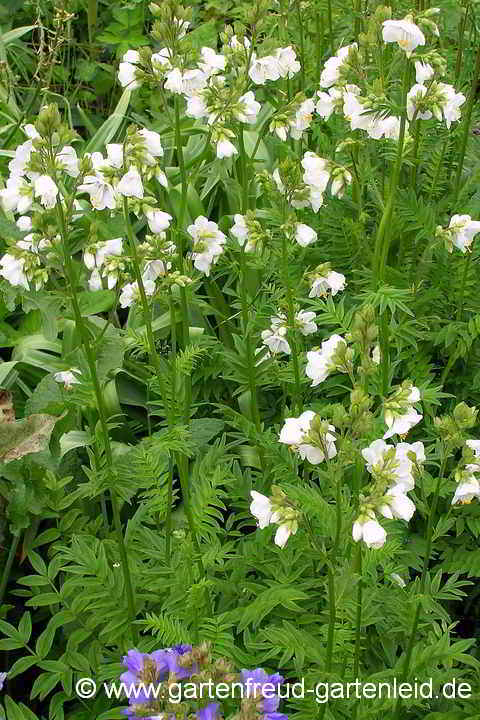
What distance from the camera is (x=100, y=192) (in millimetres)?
1897

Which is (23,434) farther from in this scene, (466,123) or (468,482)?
(466,123)

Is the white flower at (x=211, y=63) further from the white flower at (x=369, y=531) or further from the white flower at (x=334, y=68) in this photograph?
the white flower at (x=369, y=531)

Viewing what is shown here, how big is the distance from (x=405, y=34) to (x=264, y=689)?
1353mm

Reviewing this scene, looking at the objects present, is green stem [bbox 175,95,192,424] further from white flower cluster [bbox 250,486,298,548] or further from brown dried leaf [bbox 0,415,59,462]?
white flower cluster [bbox 250,486,298,548]

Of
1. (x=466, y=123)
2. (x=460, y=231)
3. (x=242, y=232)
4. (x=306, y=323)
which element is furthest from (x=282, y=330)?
(x=466, y=123)

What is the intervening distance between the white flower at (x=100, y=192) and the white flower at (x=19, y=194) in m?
0.11

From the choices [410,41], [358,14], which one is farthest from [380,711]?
[358,14]

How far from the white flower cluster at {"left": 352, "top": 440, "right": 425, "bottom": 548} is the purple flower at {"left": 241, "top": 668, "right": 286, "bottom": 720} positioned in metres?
0.28

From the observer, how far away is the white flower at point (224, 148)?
2.14m

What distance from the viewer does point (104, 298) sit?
9.64 feet

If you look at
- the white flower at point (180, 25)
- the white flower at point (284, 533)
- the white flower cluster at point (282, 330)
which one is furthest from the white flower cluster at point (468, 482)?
the white flower at point (180, 25)

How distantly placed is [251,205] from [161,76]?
3.10 feet

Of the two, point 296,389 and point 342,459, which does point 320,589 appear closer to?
point 296,389

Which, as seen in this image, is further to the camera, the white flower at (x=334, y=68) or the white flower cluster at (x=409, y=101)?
the white flower at (x=334, y=68)
